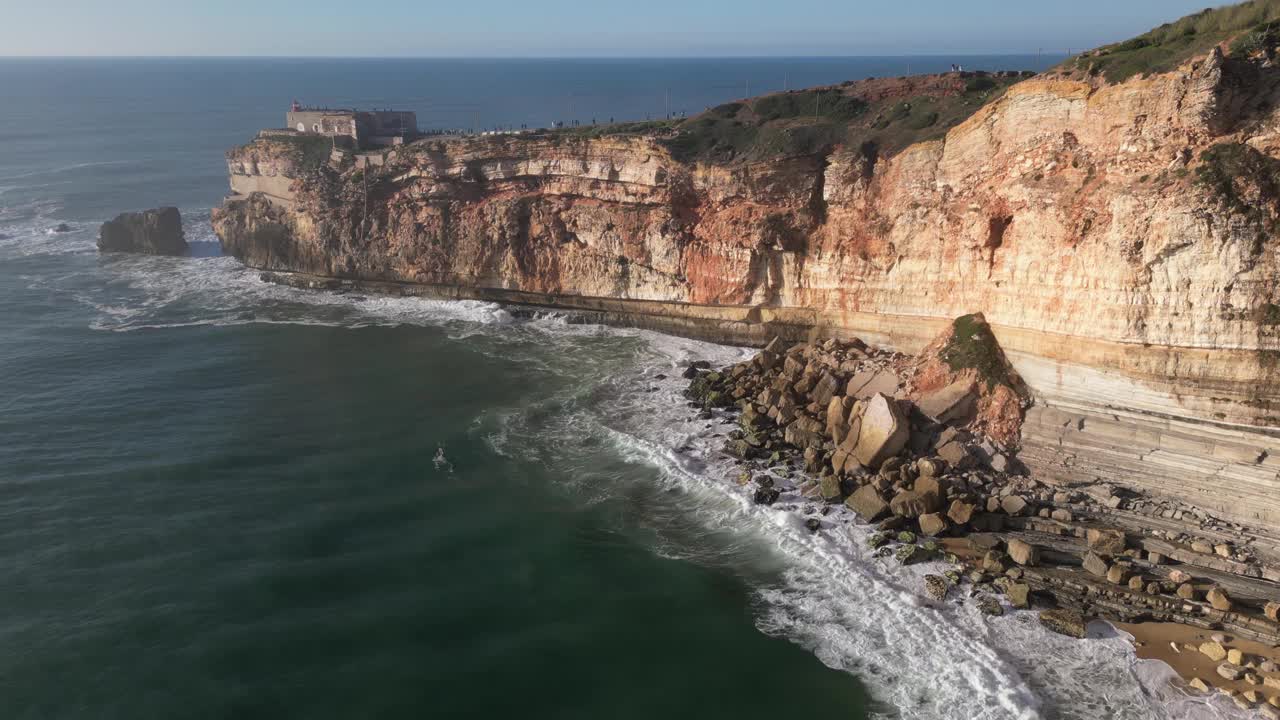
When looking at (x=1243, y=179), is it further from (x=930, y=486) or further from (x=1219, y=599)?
(x=930, y=486)

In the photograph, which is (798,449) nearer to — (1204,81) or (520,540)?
(520,540)

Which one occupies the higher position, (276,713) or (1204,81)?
(1204,81)

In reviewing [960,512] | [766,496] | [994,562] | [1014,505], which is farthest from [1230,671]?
[766,496]

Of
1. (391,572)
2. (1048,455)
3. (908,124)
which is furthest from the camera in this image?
(908,124)

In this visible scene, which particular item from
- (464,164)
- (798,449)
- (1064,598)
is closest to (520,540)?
(798,449)

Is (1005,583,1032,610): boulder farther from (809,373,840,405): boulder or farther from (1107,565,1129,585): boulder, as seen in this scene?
(809,373,840,405): boulder

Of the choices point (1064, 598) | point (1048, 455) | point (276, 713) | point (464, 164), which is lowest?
point (276, 713)

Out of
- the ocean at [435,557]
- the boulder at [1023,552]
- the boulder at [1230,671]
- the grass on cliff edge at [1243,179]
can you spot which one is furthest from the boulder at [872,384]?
the boulder at [1230,671]
